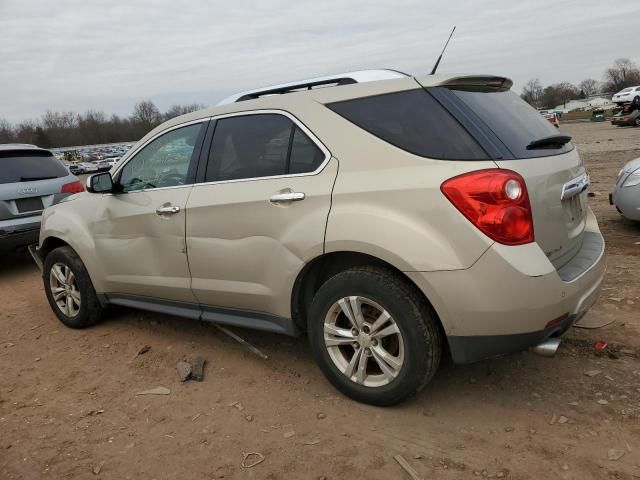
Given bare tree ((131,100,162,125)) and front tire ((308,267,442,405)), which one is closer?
front tire ((308,267,442,405))

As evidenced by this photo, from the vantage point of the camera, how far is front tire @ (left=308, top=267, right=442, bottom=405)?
2732mm

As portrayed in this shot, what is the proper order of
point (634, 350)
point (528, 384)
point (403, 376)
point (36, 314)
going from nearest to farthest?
1. point (403, 376)
2. point (528, 384)
3. point (634, 350)
4. point (36, 314)

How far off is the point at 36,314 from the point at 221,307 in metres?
2.82

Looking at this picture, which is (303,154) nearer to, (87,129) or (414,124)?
(414,124)

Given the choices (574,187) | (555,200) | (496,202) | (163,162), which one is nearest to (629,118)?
(574,187)

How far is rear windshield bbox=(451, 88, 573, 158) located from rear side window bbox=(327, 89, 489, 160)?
0.17 metres

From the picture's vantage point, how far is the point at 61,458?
285 centimetres

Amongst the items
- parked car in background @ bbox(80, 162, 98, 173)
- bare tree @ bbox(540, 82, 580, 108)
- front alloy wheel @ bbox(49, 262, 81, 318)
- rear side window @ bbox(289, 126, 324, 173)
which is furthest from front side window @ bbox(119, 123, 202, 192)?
bare tree @ bbox(540, 82, 580, 108)

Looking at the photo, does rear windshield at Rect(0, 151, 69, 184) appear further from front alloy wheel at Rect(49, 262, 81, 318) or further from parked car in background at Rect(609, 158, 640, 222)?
parked car in background at Rect(609, 158, 640, 222)

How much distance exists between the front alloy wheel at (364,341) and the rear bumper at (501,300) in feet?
1.03

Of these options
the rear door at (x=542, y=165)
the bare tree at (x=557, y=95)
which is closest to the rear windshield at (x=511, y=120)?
the rear door at (x=542, y=165)

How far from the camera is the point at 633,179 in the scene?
6047 mm

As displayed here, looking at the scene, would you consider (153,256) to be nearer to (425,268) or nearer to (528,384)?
(425,268)

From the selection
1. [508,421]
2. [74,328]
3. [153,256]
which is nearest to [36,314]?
[74,328]
